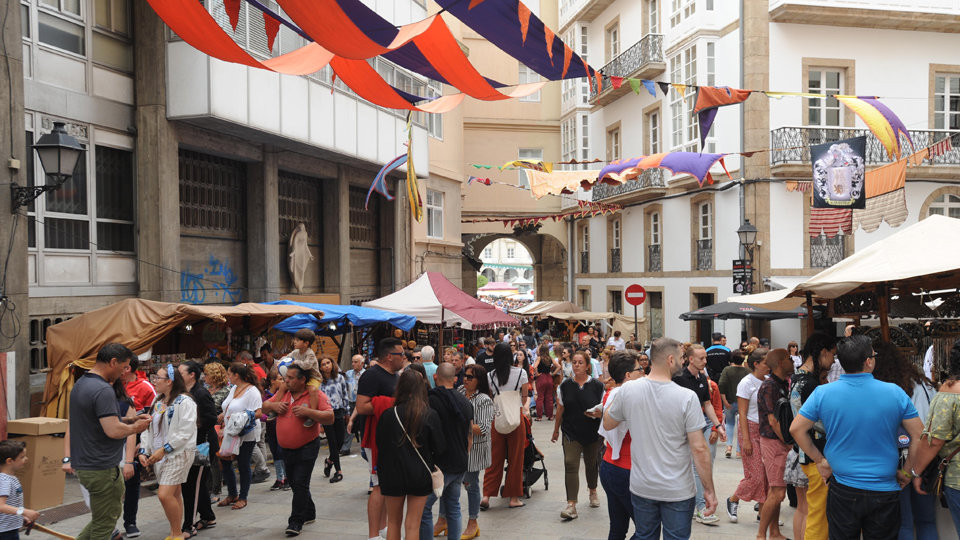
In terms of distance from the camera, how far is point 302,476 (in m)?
7.96

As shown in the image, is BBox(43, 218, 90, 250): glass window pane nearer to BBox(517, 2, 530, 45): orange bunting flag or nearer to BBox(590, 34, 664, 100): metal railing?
BBox(517, 2, 530, 45): orange bunting flag

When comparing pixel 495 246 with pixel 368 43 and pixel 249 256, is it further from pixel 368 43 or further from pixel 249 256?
pixel 368 43

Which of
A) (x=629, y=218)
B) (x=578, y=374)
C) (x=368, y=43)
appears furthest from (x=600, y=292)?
(x=368, y=43)

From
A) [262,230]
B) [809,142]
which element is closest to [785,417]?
[262,230]

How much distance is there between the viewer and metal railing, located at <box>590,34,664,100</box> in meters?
27.2

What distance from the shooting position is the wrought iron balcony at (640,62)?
27141mm

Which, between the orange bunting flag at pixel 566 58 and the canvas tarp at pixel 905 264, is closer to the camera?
the canvas tarp at pixel 905 264

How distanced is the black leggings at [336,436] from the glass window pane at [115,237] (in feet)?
18.5

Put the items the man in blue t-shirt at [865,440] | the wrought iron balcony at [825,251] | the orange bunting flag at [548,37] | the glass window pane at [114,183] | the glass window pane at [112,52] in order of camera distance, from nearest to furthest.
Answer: the man in blue t-shirt at [865,440]
the orange bunting flag at [548,37]
the glass window pane at [112,52]
the glass window pane at [114,183]
the wrought iron balcony at [825,251]

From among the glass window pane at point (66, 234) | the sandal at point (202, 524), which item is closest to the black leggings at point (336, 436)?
the sandal at point (202, 524)

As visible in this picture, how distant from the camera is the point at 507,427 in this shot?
8547 millimetres

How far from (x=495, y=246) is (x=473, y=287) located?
6428 centimetres

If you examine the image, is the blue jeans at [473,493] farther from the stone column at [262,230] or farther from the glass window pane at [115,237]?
the stone column at [262,230]

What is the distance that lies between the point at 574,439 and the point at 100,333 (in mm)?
6206
